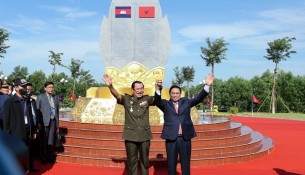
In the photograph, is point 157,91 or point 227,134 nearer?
point 157,91

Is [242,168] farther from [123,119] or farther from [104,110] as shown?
[104,110]

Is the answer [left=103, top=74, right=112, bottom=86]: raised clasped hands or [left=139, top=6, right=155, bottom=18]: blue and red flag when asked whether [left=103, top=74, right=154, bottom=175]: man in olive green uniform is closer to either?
[left=103, top=74, right=112, bottom=86]: raised clasped hands

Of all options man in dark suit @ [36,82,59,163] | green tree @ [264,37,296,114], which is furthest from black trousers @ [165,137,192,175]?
green tree @ [264,37,296,114]

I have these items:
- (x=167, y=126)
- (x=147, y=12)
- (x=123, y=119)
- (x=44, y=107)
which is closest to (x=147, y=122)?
(x=167, y=126)

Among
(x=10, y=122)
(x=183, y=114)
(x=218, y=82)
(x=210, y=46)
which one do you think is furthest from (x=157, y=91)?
(x=218, y=82)

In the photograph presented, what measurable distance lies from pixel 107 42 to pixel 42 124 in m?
7.16

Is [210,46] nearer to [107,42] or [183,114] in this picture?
[107,42]

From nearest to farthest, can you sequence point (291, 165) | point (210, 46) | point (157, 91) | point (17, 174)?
1. point (17, 174)
2. point (157, 91)
3. point (291, 165)
4. point (210, 46)

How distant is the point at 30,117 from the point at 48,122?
73cm

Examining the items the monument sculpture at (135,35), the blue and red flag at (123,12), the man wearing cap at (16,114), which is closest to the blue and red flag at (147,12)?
the monument sculpture at (135,35)

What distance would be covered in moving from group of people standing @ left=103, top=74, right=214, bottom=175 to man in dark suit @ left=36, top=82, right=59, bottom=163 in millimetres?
2017

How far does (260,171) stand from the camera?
562cm

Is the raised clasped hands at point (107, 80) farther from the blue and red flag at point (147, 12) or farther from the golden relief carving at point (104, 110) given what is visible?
the blue and red flag at point (147, 12)

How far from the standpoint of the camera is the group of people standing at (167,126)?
3.79 metres
